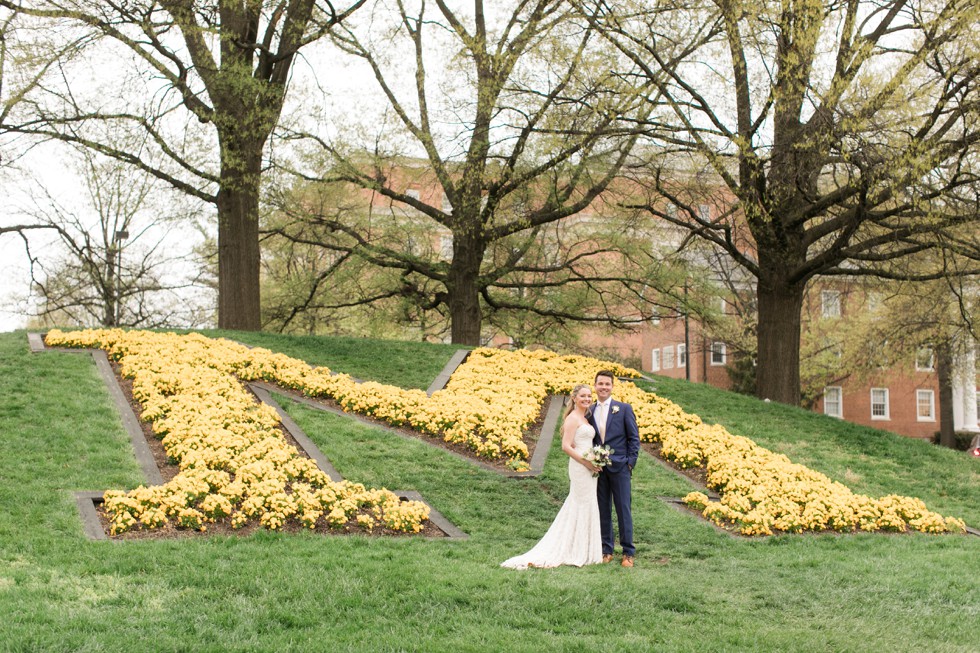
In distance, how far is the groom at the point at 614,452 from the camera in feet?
28.9

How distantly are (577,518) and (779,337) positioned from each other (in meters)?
12.1

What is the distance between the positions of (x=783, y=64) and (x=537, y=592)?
40.1 feet

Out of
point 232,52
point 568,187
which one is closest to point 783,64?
point 568,187

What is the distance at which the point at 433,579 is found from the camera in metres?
7.28

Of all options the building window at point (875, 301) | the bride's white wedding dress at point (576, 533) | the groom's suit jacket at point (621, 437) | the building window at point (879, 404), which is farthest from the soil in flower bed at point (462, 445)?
the building window at point (879, 404)

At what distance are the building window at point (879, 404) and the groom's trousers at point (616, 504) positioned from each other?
43923 mm

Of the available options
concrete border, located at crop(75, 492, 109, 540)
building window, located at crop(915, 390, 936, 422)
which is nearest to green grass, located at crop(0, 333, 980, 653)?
concrete border, located at crop(75, 492, 109, 540)

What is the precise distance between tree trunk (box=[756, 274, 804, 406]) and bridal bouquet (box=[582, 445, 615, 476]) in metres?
11.5

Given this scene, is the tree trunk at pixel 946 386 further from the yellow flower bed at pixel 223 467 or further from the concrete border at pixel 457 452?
the yellow flower bed at pixel 223 467

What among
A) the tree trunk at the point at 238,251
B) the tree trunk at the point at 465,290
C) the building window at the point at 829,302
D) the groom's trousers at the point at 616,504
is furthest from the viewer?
the building window at the point at 829,302

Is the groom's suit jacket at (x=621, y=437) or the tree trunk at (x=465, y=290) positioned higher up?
the tree trunk at (x=465, y=290)

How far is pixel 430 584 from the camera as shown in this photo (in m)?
7.11

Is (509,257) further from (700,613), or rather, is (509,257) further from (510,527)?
(700,613)

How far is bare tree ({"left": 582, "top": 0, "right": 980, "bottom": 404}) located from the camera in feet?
48.3
